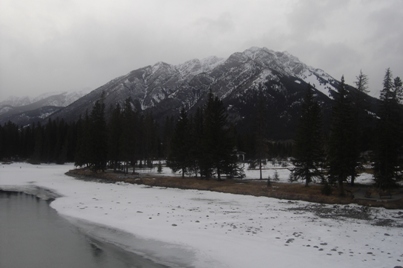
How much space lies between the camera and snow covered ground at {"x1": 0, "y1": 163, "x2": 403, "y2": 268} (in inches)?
501

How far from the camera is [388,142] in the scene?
108 feet

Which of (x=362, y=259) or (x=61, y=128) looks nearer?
(x=362, y=259)

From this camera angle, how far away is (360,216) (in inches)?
859

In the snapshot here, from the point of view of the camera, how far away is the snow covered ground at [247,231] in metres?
12.7

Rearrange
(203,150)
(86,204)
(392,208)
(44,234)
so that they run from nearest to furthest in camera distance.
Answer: (44,234)
(392,208)
(86,204)
(203,150)

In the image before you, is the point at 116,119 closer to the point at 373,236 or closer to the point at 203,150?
the point at 203,150

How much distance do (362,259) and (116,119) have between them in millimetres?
60370

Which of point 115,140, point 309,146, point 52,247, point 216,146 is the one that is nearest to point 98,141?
point 115,140

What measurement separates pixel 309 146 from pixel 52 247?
105ft

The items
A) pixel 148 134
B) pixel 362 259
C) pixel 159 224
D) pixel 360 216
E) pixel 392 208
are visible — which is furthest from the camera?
→ pixel 148 134

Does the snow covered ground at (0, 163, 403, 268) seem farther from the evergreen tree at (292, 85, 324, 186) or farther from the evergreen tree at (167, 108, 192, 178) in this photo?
the evergreen tree at (167, 108, 192, 178)

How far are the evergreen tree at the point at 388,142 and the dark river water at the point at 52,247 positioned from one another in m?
27.6

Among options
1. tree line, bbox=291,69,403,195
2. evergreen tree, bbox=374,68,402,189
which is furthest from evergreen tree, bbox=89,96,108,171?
evergreen tree, bbox=374,68,402,189

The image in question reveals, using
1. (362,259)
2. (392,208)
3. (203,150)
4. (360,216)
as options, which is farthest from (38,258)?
(203,150)
